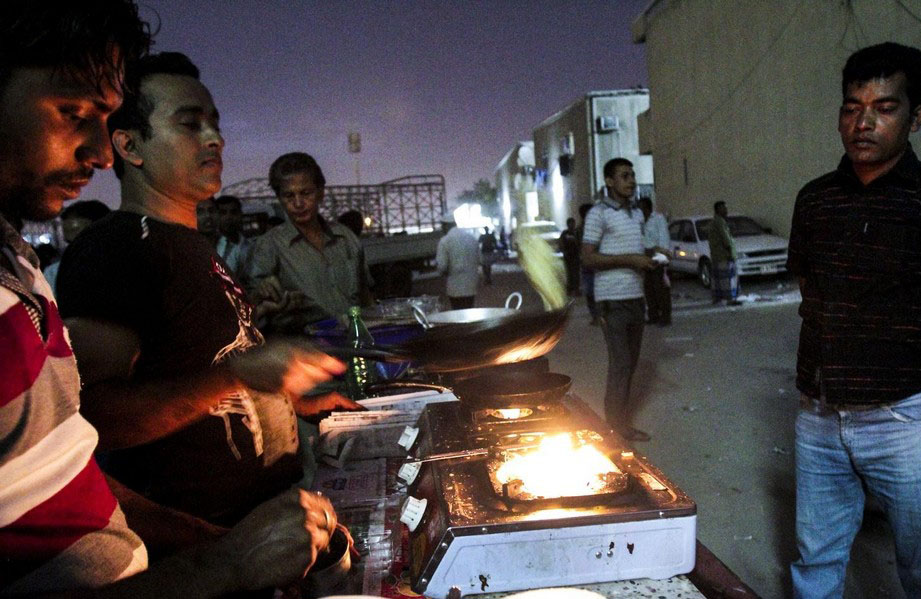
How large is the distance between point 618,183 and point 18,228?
4.22 meters

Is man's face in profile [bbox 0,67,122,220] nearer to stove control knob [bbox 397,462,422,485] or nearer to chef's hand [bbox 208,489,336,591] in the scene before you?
chef's hand [bbox 208,489,336,591]

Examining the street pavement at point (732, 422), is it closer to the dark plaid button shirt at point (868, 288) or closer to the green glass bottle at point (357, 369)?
the green glass bottle at point (357, 369)

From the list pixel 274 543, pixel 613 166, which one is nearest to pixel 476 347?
pixel 274 543

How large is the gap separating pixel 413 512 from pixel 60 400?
30.6 inches

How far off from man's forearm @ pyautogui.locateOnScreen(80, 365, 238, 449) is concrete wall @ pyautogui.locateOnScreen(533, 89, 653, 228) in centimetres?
2576

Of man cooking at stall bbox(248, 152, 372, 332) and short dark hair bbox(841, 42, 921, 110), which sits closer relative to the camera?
short dark hair bbox(841, 42, 921, 110)

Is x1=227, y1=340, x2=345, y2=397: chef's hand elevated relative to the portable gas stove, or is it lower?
elevated

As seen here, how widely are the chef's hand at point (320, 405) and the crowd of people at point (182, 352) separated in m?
0.01

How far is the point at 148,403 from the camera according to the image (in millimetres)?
1389

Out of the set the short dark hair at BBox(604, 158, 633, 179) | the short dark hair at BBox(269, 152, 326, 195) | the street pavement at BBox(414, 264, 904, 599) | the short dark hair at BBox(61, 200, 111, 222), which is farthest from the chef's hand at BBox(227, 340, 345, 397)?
the short dark hair at BBox(61, 200, 111, 222)

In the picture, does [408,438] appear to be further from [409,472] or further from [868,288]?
[868,288]

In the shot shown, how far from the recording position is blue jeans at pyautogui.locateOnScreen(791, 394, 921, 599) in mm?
2012

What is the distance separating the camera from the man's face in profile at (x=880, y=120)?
2.04 m

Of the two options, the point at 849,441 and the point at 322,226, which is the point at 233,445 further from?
the point at 322,226
